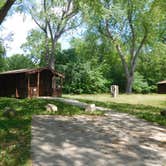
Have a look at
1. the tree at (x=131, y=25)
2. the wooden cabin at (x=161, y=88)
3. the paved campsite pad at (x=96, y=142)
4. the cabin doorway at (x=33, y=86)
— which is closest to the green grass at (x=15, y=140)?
the paved campsite pad at (x=96, y=142)

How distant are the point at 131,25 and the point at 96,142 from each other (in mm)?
35254

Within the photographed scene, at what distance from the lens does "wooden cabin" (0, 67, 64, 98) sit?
30.1 m

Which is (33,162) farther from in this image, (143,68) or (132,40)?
(143,68)

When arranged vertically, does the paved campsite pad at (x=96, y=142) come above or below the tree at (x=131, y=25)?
below

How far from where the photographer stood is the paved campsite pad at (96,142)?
7215mm

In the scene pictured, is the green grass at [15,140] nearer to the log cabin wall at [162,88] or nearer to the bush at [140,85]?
the log cabin wall at [162,88]

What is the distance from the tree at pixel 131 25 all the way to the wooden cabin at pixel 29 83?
33.4 feet

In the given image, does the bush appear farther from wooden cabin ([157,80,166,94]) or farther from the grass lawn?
the grass lawn

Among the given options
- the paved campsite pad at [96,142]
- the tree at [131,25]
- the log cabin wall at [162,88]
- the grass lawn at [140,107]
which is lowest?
the paved campsite pad at [96,142]

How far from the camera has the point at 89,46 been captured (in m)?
52.2

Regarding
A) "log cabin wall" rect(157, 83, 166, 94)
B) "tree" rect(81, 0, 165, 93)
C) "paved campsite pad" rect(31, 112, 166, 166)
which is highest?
"tree" rect(81, 0, 165, 93)

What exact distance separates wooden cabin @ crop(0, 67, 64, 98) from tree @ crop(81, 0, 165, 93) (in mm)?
10172

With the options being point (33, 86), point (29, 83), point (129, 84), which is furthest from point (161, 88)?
point (29, 83)

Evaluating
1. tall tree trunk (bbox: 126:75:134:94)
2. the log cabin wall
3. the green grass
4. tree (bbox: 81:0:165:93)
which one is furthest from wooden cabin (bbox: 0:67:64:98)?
the log cabin wall
